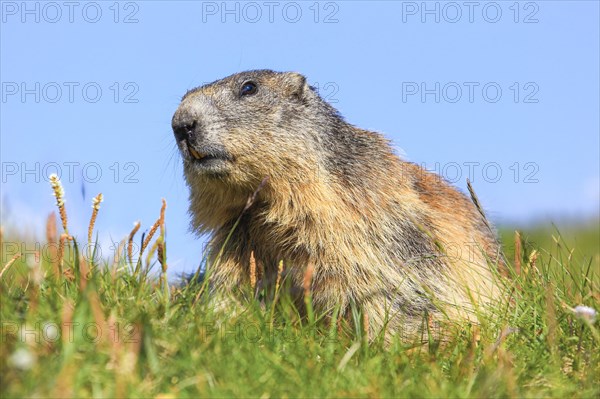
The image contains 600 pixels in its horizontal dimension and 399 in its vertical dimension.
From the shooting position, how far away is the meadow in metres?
3.36

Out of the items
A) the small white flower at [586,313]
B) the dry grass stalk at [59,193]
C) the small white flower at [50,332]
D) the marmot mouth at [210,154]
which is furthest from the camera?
the marmot mouth at [210,154]

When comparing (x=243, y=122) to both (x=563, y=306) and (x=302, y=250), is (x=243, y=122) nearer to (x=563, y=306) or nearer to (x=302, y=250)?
(x=302, y=250)

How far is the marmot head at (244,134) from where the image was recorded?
6113 mm

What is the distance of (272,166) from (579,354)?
270 cm

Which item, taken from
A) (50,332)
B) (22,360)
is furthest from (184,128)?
(22,360)

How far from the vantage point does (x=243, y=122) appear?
20.7 ft

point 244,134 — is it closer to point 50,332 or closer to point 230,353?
point 230,353

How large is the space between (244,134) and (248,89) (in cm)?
67

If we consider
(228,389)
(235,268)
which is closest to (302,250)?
(235,268)

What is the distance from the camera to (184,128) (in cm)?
615

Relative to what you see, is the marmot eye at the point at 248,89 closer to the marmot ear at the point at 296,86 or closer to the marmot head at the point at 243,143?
the marmot head at the point at 243,143

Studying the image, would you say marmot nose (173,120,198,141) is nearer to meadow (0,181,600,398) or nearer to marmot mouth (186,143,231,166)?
marmot mouth (186,143,231,166)

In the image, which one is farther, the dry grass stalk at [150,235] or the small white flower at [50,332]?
the dry grass stalk at [150,235]

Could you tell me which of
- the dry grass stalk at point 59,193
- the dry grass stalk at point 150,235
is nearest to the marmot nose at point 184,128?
the dry grass stalk at point 150,235
